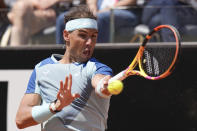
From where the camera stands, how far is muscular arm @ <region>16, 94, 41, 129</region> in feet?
11.0

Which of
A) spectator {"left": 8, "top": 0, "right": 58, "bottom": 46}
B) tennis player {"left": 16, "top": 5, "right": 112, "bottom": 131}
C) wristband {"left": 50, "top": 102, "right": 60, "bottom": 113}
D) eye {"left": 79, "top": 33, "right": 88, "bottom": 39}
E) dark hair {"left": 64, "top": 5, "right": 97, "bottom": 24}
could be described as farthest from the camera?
spectator {"left": 8, "top": 0, "right": 58, "bottom": 46}

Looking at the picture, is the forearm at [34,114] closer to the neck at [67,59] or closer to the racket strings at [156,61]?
the neck at [67,59]

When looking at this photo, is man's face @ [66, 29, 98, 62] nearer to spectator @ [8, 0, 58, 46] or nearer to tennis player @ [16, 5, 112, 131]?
tennis player @ [16, 5, 112, 131]

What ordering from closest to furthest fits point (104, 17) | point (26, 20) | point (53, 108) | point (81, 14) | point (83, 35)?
point (53, 108) → point (83, 35) → point (81, 14) → point (104, 17) → point (26, 20)

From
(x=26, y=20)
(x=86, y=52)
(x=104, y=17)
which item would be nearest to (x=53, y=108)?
(x=86, y=52)

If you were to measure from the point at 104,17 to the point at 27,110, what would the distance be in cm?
233

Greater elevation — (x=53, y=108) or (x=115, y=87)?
(x=115, y=87)

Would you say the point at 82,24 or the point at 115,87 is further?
the point at 82,24

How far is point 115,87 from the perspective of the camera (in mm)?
2775

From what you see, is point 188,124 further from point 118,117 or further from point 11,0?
point 11,0

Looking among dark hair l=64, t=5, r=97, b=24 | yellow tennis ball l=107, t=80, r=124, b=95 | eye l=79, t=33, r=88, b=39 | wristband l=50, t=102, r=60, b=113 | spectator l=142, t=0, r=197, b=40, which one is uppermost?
dark hair l=64, t=5, r=97, b=24

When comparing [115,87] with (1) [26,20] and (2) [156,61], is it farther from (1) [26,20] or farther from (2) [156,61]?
(1) [26,20]

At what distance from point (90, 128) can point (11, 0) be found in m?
3.33

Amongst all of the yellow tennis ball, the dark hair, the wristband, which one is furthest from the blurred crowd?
the yellow tennis ball
